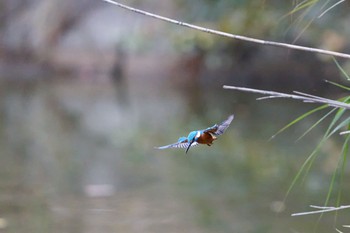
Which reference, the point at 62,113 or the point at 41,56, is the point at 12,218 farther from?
the point at 41,56

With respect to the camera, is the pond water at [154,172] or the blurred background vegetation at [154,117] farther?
the blurred background vegetation at [154,117]

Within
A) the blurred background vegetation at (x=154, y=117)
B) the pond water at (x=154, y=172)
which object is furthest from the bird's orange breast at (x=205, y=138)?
the pond water at (x=154, y=172)

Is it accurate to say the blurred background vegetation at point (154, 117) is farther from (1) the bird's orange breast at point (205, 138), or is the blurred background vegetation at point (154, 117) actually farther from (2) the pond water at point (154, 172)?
(1) the bird's orange breast at point (205, 138)

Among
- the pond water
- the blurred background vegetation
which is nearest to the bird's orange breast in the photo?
the blurred background vegetation

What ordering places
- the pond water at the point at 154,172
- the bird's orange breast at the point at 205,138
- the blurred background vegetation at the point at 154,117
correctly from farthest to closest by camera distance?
1. the blurred background vegetation at the point at 154,117
2. the pond water at the point at 154,172
3. the bird's orange breast at the point at 205,138

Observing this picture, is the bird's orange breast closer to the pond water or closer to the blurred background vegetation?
the blurred background vegetation
